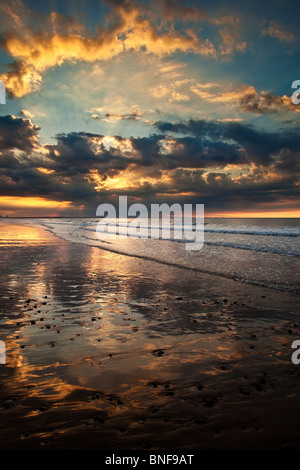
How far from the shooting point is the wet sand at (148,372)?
4.02 metres

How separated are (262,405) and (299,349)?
9.77 feet

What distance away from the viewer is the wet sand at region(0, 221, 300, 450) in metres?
4.02

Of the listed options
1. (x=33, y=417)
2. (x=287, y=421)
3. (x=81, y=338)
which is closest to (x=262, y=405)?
(x=287, y=421)

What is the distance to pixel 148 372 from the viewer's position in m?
5.73

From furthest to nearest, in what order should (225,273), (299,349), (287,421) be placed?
(225,273) < (299,349) < (287,421)

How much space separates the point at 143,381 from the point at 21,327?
4.61m

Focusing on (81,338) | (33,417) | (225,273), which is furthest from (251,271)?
(33,417)

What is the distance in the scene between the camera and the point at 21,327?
26.6 feet

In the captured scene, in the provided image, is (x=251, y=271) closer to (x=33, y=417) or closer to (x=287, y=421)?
(x=287, y=421)
